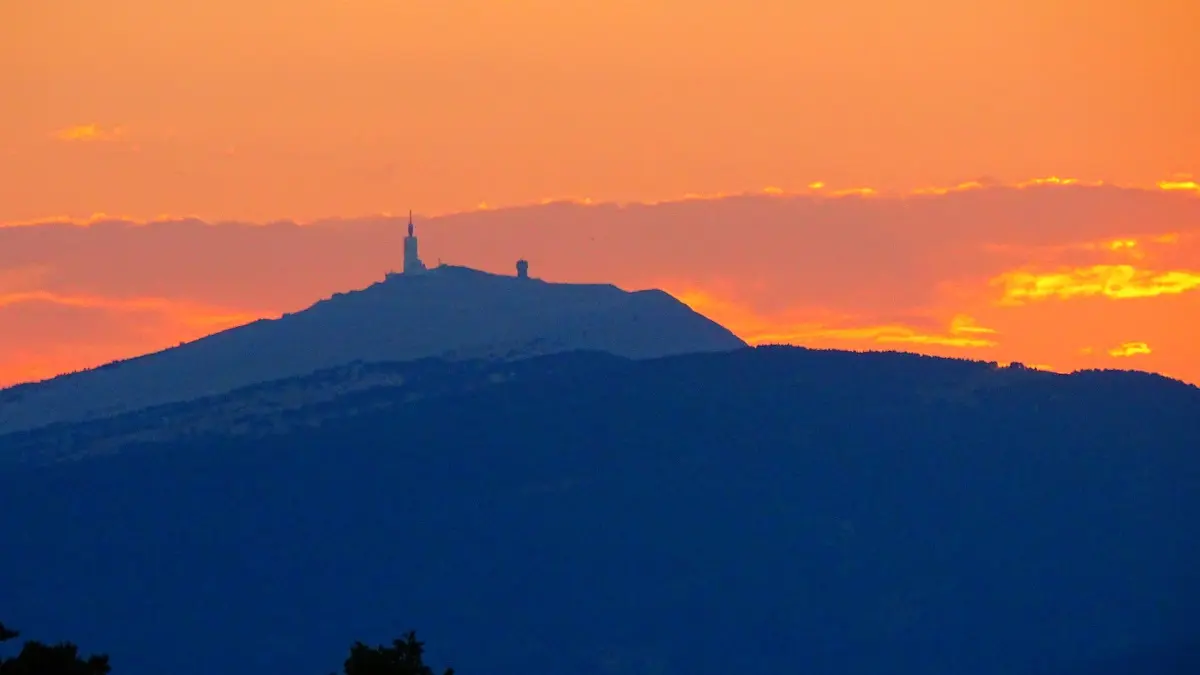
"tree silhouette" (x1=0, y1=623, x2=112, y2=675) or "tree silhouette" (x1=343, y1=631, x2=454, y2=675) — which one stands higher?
"tree silhouette" (x1=0, y1=623, x2=112, y2=675)

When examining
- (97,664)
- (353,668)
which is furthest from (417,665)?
(97,664)

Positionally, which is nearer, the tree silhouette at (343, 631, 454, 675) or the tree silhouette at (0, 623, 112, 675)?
the tree silhouette at (0, 623, 112, 675)

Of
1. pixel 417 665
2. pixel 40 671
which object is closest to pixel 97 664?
pixel 40 671

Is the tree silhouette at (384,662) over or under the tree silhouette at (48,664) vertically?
under

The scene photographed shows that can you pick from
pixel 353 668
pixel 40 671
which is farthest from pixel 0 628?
pixel 353 668

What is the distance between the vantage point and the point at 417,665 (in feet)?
228

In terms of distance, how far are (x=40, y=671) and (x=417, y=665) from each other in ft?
27.3

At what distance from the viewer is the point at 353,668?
68.4m

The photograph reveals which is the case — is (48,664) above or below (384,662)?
above

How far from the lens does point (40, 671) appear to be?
218ft

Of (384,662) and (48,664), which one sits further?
(384,662)

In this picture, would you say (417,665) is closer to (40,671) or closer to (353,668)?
(353,668)

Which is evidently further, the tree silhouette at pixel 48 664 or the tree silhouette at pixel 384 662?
the tree silhouette at pixel 384 662

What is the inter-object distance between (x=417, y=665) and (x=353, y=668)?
1.70 metres
